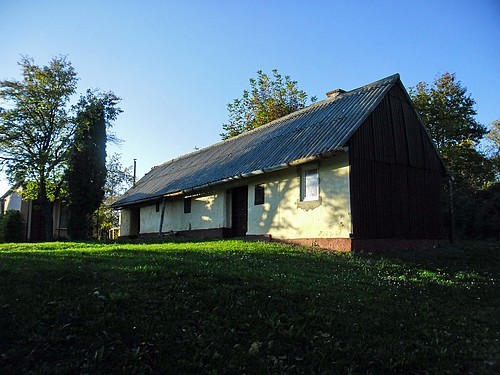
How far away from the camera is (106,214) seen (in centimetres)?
4709

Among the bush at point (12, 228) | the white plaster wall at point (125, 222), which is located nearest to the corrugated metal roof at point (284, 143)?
the white plaster wall at point (125, 222)

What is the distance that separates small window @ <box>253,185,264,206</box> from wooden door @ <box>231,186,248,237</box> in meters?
0.97

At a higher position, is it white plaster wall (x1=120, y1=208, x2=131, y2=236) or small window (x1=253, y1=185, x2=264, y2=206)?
small window (x1=253, y1=185, x2=264, y2=206)

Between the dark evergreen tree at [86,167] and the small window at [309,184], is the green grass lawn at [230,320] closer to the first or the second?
the small window at [309,184]

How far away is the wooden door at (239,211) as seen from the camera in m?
17.4

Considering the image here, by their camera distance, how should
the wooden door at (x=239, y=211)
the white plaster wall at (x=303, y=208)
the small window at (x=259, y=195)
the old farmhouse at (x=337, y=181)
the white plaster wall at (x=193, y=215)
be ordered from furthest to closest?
the white plaster wall at (x=193, y=215) < the wooden door at (x=239, y=211) < the small window at (x=259, y=195) < the old farmhouse at (x=337, y=181) < the white plaster wall at (x=303, y=208)

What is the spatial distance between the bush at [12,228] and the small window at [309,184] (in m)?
21.0

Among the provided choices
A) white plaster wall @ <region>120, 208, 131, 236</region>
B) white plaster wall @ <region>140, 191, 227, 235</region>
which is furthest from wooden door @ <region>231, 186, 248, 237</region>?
white plaster wall @ <region>120, 208, 131, 236</region>

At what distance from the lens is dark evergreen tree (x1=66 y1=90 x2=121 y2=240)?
23688 millimetres

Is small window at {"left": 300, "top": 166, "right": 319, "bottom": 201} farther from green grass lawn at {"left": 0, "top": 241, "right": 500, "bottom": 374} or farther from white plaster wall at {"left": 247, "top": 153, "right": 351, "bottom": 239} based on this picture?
green grass lawn at {"left": 0, "top": 241, "right": 500, "bottom": 374}

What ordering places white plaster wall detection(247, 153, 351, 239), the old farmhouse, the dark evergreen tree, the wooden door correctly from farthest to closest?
the dark evergreen tree → the wooden door → the old farmhouse → white plaster wall detection(247, 153, 351, 239)

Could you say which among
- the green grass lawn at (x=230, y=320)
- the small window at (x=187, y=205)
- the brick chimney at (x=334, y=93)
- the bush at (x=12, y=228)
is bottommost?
the green grass lawn at (x=230, y=320)

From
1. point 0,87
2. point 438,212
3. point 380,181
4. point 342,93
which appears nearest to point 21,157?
Result: point 0,87

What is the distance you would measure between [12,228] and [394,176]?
77.8 ft
